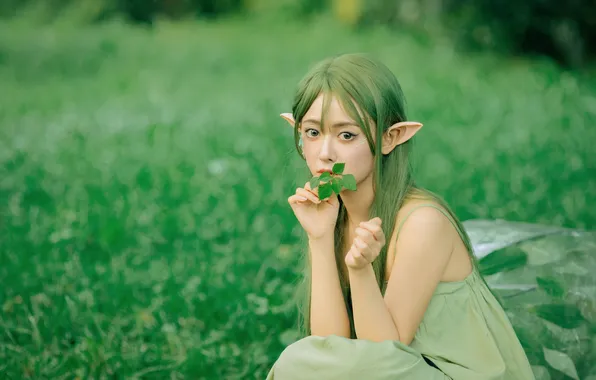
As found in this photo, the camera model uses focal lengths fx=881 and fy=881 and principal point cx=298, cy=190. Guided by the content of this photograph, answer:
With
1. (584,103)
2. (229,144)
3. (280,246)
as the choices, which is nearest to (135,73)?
(229,144)

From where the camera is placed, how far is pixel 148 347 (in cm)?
328

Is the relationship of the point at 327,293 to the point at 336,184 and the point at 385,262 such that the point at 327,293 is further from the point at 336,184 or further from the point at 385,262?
the point at 336,184

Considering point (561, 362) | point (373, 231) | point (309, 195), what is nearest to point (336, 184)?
point (309, 195)

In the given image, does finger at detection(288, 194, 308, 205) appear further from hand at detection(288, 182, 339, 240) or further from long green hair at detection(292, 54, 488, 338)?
long green hair at detection(292, 54, 488, 338)

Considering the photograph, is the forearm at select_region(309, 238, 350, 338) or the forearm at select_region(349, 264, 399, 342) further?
the forearm at select_region(309, 238, 350, 338)

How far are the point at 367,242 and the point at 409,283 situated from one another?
0.25 m

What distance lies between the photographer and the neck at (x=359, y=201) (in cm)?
244

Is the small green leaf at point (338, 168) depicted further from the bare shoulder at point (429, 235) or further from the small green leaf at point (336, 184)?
the bare shoulder at point (429, 235)

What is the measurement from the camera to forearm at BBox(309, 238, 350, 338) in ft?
7.77

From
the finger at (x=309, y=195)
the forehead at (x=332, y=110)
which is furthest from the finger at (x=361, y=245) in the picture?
the forehead at (x=332, y=110)

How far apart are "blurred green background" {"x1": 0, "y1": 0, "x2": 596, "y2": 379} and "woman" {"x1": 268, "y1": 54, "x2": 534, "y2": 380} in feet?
1.14

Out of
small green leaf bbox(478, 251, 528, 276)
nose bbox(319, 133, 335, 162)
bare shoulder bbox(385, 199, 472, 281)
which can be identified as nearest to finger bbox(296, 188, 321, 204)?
nose bbox(319, 133, 335, 162)

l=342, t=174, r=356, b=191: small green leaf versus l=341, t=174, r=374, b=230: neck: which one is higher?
l=342, t=174, r=356, b=191: small green leaf

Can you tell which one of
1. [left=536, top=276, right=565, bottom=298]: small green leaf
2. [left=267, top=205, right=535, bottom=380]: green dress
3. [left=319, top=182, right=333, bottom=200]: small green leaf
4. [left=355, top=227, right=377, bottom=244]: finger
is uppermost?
[left=319, top=182, right=333, bottom=200]: small green leaf
